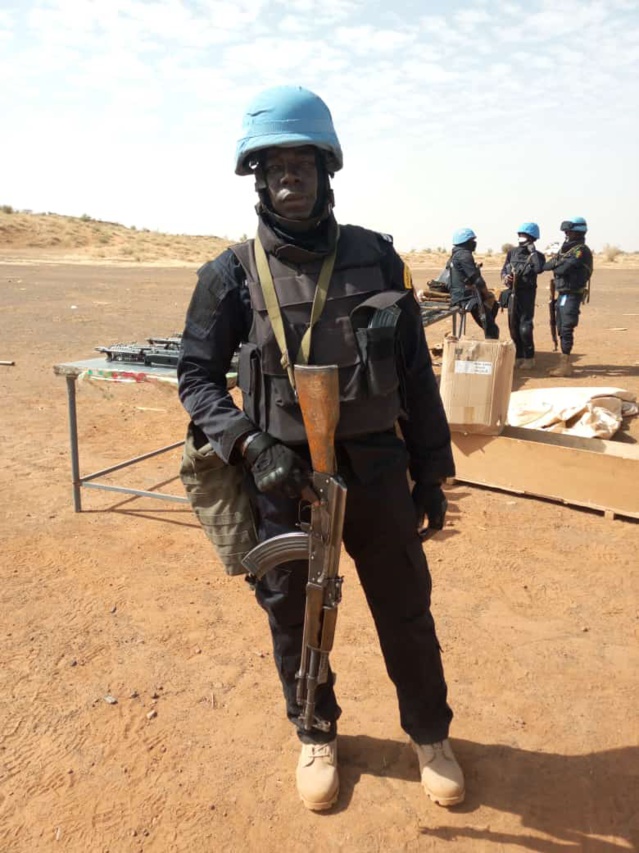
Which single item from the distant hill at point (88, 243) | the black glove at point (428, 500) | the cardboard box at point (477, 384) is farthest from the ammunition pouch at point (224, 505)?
the distant hill at point (88, 243)

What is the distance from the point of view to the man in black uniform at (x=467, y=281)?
30.6 ft

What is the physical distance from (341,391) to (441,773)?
134 centimetres

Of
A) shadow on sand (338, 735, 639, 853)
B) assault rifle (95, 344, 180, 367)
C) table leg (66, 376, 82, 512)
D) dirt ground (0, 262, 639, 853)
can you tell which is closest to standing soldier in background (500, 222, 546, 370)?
dirt ground (0, 262, 639, 853)

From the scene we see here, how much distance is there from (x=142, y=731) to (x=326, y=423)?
1.55 meters

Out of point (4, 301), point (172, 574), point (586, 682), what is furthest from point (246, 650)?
point (4, 301)

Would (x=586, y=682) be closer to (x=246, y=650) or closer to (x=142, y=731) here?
(x=246, y=650)

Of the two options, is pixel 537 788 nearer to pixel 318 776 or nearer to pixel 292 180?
pixel 318 776

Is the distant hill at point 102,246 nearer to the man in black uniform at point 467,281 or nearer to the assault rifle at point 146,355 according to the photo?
the man in black uniform at point 467,281

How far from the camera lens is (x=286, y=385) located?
2176 mm

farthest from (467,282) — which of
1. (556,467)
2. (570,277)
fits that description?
(556,467)

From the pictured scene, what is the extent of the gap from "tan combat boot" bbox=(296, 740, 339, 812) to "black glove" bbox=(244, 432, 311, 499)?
3.26ft

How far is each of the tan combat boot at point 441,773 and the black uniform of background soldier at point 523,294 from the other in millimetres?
7853

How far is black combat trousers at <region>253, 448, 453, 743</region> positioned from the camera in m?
2.30

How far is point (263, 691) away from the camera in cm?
307
